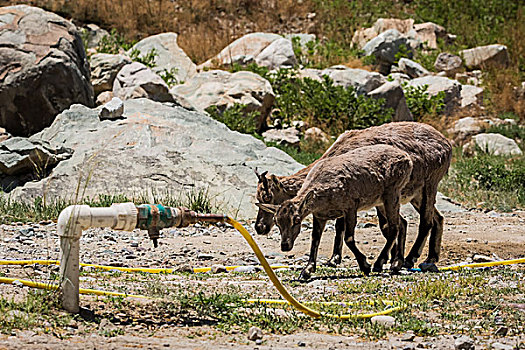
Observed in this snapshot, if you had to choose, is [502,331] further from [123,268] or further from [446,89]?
[446,89]

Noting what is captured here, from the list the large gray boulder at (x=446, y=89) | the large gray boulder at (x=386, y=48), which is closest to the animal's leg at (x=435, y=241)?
the large gray boulder at (x=446, y=89)

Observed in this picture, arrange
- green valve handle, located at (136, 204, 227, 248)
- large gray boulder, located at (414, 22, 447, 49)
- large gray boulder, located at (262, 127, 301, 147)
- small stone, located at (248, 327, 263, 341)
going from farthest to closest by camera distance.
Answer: large gray boulder, located at (414, 22, 447, 49)
large gray boulder, located at (262, 127, 301, 147)
green valve handle, located at (136, 204, 227, 248)
small stone, located at (248, 327, 263, 341)

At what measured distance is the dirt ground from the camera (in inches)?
151

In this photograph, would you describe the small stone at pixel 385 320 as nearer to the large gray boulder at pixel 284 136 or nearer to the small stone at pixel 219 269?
the small stone at pixel 219 269

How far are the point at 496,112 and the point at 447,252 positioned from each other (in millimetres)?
14536

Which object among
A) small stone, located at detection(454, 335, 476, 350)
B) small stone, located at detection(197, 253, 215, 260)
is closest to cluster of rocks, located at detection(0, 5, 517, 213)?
small stone, located at detection(197, 253, 215, 260)

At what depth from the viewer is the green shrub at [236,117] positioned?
1524cm

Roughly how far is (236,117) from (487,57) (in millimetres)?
12436

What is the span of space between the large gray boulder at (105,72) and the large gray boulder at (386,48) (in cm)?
1001

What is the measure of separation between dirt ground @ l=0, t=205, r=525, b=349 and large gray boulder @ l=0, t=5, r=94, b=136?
457 cm

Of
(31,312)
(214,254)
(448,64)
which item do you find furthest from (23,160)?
(448,64)

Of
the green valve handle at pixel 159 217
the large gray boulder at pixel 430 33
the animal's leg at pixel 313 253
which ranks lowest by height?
the animal's leg at pixel 313 253

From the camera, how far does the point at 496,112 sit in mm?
21500

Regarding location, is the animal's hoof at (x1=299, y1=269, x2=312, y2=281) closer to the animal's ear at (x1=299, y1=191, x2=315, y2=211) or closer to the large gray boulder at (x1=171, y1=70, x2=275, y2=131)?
the animal's ear at (x1=299, y1=191, x2=315, y2=211)
